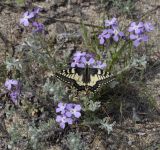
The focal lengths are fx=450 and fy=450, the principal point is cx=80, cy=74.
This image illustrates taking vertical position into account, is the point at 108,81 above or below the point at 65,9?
below

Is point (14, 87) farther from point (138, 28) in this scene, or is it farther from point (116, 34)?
point (138, 28)

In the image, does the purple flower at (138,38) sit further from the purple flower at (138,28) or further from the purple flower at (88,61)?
the purple flower at (88,61)

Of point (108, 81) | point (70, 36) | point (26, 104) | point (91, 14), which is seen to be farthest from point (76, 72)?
point (91, 14)

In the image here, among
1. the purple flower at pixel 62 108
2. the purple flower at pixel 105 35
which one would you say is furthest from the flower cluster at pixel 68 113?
the purple flower at pixel 105 35

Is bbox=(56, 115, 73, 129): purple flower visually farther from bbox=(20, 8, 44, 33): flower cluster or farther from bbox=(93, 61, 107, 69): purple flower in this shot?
bbox=(20, 8, 44, 33): flower cluster

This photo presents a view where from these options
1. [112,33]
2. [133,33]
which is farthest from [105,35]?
[133,33]

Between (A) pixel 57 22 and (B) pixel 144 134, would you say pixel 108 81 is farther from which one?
(A) pixel 57 22

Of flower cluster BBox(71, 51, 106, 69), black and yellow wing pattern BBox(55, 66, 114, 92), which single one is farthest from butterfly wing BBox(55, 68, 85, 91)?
flower cluster BBox(71, 51, 106, 69)
